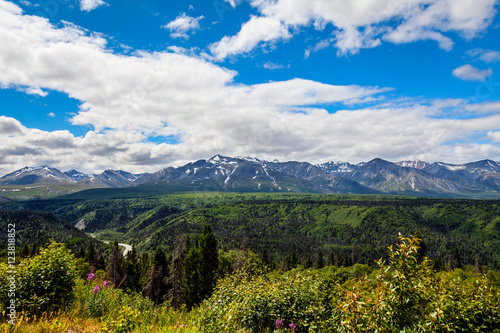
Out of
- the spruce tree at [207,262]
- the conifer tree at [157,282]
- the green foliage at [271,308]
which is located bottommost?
the conifer tree at [157,282]

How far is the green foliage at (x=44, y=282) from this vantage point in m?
9.29

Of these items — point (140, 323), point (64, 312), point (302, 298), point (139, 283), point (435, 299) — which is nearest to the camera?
point (435, 299)

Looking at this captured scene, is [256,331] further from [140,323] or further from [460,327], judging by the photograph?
[460,327]

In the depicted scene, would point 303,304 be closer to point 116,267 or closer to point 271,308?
point 271,308


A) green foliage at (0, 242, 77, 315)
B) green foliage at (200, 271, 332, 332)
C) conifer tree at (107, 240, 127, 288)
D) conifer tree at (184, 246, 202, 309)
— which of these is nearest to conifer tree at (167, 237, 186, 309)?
conifer tree at (184, 246, 202, 309)

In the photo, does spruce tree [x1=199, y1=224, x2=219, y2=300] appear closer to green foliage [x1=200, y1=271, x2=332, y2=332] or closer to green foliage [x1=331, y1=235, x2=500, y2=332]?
green foliage [x1=200, y1=271, x2=332, y2=332]

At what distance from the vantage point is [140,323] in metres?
8.45

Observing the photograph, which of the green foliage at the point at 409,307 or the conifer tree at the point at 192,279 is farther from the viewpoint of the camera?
the conifer tree at the point at 192,279

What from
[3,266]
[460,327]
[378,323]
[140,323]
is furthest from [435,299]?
[3,266]

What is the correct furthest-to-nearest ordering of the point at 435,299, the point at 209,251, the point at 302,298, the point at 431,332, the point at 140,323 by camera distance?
the point at 209,251 < the point at 302,298 < the point at 140,323 < the point at 435,299 < the point at 431,332

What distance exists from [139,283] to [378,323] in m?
78.2

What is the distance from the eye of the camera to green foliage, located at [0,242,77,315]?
30.5ft

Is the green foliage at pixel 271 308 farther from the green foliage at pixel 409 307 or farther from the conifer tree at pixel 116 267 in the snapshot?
the conifer tree at pixel 116 267

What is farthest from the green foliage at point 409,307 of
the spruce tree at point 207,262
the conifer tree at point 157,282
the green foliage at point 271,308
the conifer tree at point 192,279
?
the conifer tree at point 157,282
